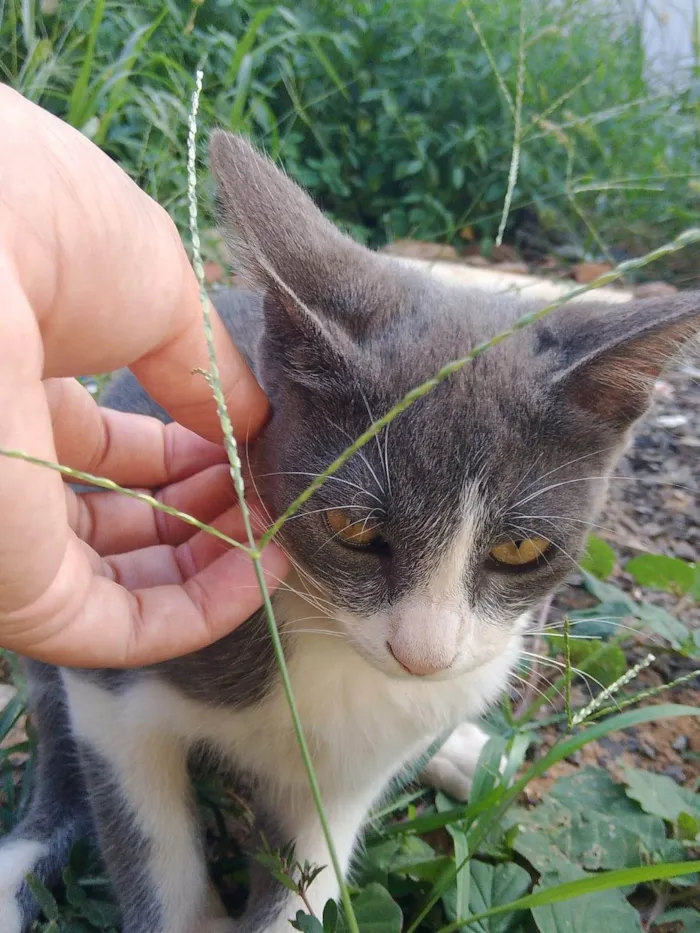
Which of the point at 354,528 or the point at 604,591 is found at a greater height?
the point at 354,528

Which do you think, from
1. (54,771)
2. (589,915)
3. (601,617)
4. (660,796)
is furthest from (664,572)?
A: (54,771)

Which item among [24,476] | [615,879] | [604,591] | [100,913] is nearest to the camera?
[24,476]

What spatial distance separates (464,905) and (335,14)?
3791 mm

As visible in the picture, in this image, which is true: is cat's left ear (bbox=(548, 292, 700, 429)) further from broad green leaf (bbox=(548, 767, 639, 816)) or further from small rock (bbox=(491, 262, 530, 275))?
small rock (bbox=(491, 262, 530, 275))

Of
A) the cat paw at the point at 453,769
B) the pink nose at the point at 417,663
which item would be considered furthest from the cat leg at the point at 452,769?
the pink nose at the point at 417,663

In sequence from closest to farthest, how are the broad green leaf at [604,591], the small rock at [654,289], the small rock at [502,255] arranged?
the broad green leaf at [604,591]
the small rock at [654,289]
the small rock at [502,255]

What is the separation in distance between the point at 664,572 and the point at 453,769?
67 cm

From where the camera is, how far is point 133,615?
42.1 inches

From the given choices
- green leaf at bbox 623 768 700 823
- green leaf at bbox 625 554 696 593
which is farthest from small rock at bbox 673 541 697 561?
green leaf at bbox 623 768 700 823

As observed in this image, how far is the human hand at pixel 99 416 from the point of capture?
0.77 meters

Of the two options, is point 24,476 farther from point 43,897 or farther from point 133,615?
point 43,897

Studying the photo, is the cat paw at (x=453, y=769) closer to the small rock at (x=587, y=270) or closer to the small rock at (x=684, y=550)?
the small rock at (x=684, y=550)

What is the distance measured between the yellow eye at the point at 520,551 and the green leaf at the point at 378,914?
52cm

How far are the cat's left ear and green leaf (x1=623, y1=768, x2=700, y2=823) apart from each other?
69 cm
